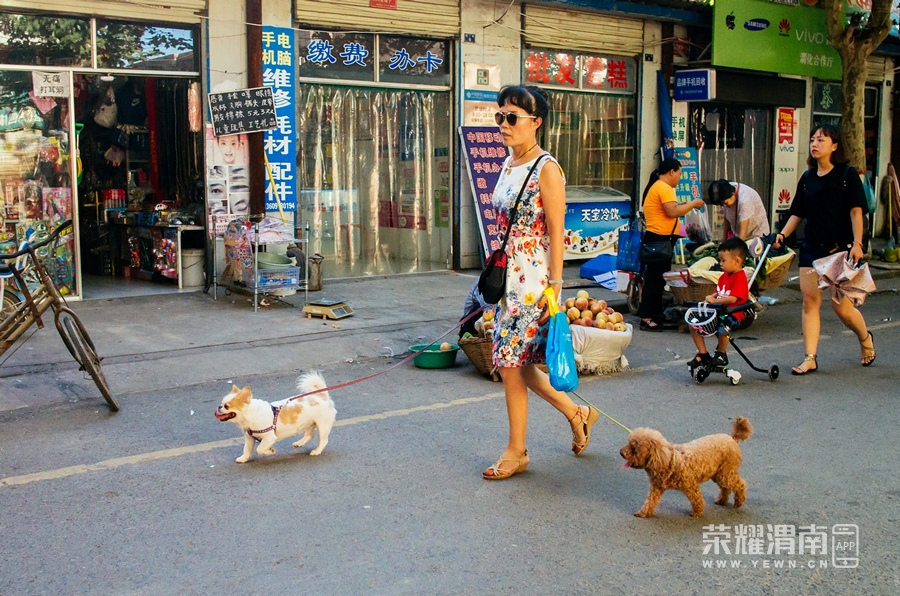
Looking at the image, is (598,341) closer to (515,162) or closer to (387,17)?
(515,162)

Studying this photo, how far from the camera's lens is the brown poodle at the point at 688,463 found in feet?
13.8

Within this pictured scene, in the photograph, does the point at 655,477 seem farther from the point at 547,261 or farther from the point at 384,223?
the point at 384,223

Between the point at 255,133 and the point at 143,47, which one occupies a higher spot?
the point at 143,47

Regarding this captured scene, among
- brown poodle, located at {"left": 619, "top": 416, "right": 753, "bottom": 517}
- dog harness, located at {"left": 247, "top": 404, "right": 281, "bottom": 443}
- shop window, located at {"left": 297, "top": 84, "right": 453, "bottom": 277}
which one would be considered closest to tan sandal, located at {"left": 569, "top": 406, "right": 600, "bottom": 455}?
brown poodle, located at {"left": 619, "top": 416, "right": 753, "bottom": 517}

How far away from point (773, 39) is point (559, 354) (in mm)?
13106

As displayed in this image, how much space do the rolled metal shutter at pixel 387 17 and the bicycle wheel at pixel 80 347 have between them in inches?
236

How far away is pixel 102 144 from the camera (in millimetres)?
11992

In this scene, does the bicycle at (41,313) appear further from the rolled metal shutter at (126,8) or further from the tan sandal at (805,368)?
the tan sandal at (805,368)

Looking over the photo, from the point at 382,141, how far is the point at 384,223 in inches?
43.8

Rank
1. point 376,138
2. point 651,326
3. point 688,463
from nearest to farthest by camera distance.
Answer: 1. point 688,463
2. point 651,326
3. point 376,138

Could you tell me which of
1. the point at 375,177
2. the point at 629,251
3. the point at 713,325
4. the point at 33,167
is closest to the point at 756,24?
the point at 629,251

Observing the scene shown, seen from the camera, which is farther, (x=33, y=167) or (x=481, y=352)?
(x=33, y=167)

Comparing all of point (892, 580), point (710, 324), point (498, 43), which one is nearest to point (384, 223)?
point (498, 43)

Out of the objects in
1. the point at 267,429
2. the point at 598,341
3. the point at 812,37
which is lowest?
the point at 267,429
